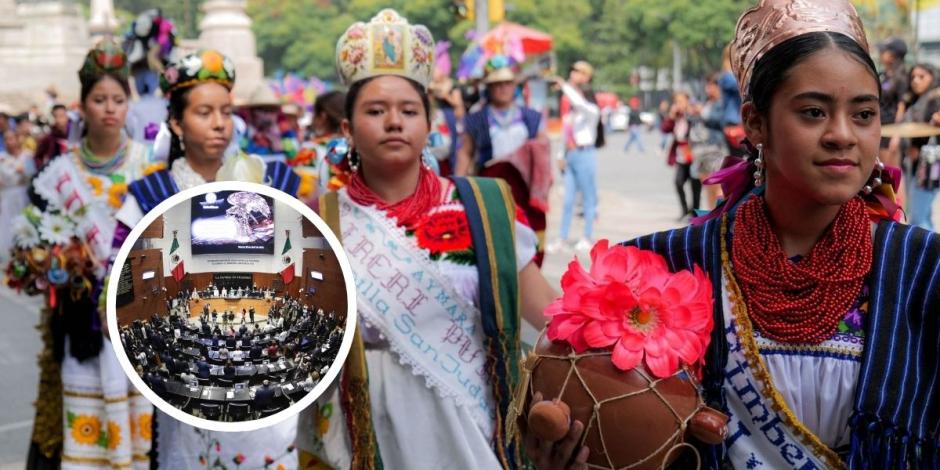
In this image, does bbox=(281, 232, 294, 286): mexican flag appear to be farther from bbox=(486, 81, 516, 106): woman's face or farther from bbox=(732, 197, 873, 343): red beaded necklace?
bbox=(486, 81, 516, 106): woman's face

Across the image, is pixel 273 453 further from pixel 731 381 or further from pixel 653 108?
pixel 653 108

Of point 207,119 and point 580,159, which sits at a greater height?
point 207,119

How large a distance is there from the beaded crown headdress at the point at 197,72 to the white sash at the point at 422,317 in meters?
1.17

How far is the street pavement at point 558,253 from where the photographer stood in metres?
7.04

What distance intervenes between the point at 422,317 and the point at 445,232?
0.83 feet

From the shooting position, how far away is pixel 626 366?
7.22 ft

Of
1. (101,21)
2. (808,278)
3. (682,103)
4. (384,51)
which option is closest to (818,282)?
(808,278)

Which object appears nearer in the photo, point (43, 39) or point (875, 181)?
point (875, 181)

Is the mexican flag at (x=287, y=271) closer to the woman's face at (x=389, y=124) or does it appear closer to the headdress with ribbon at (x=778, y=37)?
the headdress with ribbon at (x=778, y=37)

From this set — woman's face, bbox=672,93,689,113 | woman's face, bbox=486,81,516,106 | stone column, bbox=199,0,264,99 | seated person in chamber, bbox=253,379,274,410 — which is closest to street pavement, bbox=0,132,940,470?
woman's face, bbox=672,93,689,113

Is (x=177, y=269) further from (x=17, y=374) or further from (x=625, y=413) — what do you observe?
(x=17, y=374)

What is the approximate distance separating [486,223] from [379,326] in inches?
16.6

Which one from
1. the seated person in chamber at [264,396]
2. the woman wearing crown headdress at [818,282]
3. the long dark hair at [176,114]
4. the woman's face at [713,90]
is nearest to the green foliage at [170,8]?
the woman's face at [713,90]

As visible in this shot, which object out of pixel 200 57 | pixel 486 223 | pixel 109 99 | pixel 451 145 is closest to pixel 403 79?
pixel 486 223
